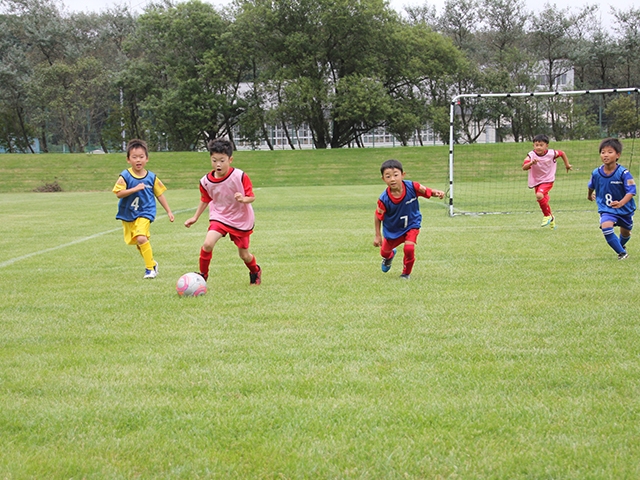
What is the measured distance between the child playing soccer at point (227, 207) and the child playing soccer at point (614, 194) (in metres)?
4.55

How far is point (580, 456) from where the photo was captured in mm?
2996

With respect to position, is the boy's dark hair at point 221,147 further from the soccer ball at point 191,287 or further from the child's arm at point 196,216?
the soccer ball at point 191,287

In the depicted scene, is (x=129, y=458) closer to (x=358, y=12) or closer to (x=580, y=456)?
(x=580, y=456)

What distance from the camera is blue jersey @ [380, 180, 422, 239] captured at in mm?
7801

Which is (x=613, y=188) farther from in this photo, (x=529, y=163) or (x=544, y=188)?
(x=544, y=188)

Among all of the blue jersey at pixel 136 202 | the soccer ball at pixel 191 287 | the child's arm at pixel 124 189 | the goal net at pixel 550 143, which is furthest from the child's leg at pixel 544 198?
the goal net at pixel 550 143

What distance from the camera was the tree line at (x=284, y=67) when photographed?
4756 cm

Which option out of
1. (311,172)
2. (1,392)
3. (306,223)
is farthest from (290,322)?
(311,172)

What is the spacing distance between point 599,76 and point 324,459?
61576 millimetres

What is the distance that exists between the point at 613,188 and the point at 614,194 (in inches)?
3.2

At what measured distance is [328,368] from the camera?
170 inches

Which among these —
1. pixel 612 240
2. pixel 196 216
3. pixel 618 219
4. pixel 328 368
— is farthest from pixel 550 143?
pixel 328 368

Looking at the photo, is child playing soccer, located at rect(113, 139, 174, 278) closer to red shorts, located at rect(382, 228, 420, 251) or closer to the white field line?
the white field line

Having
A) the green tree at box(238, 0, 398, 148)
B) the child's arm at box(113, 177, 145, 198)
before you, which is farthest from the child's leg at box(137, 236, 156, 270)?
the green tree at box(238, 0, 398, 148)
